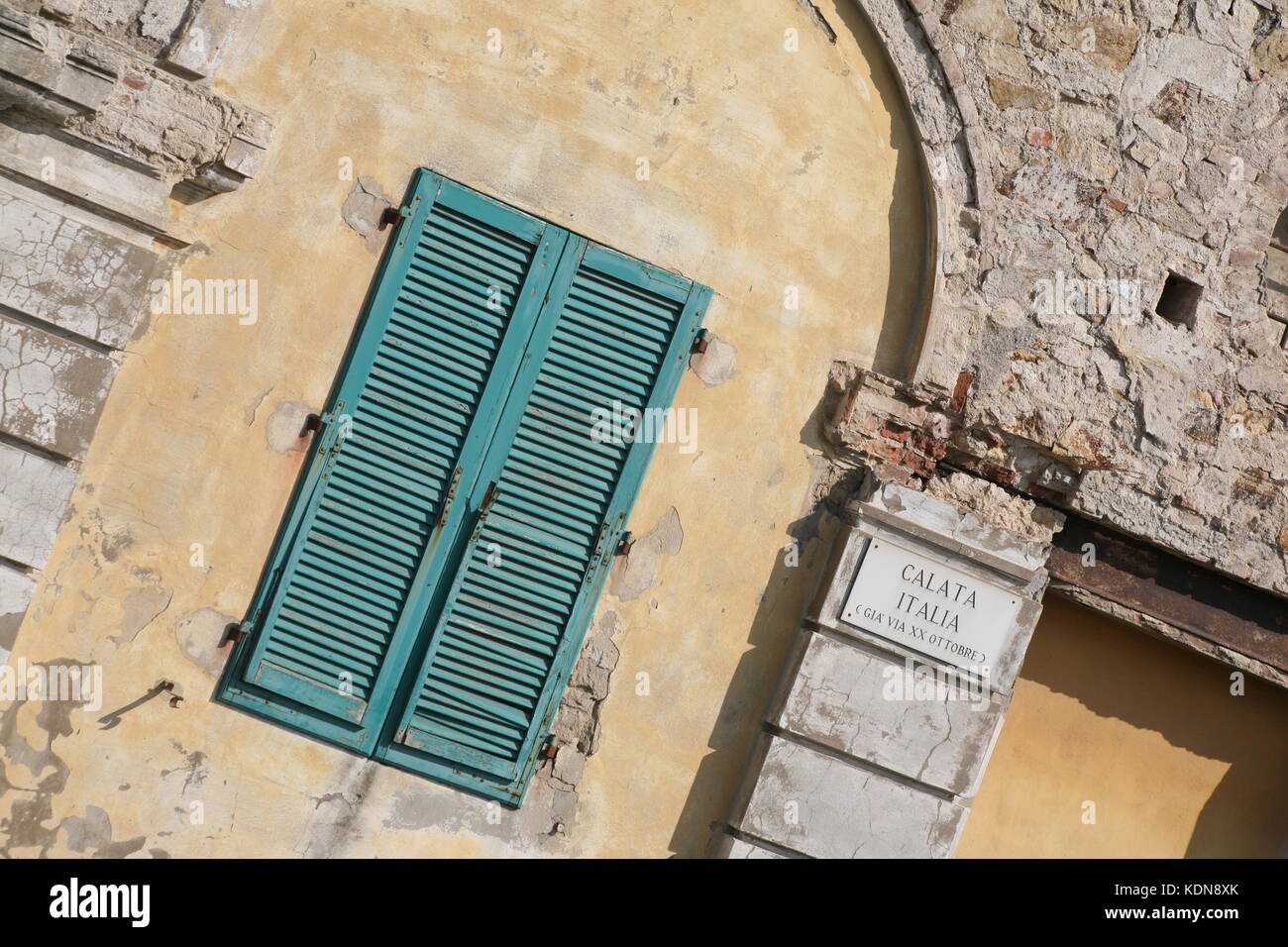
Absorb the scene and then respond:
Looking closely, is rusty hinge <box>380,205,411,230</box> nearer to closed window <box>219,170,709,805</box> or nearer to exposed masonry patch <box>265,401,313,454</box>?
closed window <box>219,170,709,805</box>

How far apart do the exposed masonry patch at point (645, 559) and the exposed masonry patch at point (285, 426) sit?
1.34m

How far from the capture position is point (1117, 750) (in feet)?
17.6

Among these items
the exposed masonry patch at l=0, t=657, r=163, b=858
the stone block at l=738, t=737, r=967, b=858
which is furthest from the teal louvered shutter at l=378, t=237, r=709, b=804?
the exposed masonry patch at l=0, t=657, r=163, b=858

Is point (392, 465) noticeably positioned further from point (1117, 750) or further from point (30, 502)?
point (1117, 750)

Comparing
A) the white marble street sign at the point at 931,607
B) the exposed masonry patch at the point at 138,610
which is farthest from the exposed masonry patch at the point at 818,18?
the exposed masonry patch at the point at 138,610

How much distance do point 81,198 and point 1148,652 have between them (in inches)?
185

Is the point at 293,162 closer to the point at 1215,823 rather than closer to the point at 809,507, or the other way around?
the point at 809,507

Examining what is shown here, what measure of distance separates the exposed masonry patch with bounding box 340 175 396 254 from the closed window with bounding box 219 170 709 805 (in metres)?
0.09

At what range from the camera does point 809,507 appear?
4.98 meters

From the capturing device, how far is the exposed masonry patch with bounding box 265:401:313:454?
4.59 metres

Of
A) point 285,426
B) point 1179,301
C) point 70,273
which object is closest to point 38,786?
point 285,426

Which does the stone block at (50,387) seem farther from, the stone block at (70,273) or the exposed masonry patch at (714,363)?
the exposed masonry patch at (714,363)

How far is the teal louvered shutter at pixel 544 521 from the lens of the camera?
4688mm

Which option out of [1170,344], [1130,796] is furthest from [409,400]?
[1130,796]
